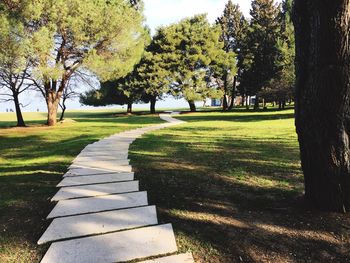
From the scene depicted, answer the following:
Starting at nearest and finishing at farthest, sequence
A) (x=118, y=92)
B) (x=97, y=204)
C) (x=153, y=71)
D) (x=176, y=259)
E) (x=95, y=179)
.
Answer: (x=176, y=259)
(x=97, y=204)
(x=95, y=179)
(x=153, y=71)
(x=118, y=92)

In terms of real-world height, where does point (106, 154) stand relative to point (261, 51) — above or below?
below

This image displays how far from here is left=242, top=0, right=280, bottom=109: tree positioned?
4175 cm

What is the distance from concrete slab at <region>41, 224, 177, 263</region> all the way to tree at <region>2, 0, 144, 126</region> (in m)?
17.0

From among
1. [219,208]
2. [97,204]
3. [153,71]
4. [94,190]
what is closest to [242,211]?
[219,208]

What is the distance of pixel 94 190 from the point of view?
17.9 ft

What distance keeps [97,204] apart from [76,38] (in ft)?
58.5

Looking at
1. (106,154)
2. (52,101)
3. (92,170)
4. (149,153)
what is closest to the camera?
(92,170)

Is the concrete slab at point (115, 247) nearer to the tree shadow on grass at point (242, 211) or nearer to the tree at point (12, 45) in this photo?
the tree shadow on grass at point (242, 211)

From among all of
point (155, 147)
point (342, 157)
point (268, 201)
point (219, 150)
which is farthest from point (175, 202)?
point (155, 147)

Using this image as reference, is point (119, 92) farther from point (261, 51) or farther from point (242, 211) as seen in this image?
point (242, 211)

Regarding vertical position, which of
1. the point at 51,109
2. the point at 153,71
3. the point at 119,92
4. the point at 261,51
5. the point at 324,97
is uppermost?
the point at 261,51

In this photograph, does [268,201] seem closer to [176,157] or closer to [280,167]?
[280,167]

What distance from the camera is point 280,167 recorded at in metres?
7.02

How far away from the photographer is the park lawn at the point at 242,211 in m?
3.30
